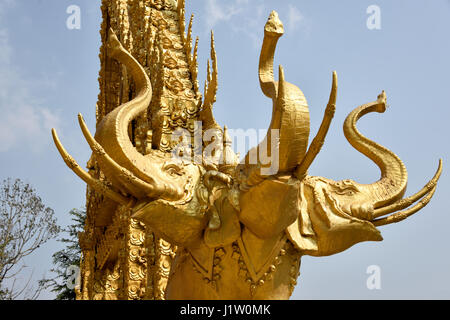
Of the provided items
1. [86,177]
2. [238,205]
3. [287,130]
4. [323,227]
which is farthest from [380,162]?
[86,177]

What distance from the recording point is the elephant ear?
3.91 m

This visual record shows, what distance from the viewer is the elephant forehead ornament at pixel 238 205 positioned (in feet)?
11.9

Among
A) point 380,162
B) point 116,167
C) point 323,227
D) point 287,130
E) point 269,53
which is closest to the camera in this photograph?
point 287,130

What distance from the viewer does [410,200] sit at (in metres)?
4.14

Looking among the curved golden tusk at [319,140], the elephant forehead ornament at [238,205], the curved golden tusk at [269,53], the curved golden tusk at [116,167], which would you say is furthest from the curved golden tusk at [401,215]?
the curved golden tusk at [116,167]

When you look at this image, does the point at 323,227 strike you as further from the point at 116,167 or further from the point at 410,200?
the point at 116,167

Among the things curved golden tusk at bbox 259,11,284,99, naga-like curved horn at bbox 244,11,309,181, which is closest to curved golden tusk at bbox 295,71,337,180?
naga-like curved horn at bbox 244,11,309,181

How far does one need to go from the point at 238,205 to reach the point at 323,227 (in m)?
0.63

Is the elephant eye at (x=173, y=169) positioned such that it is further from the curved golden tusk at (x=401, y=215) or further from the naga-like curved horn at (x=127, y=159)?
the curved golden tusk at (x=401, y=215)

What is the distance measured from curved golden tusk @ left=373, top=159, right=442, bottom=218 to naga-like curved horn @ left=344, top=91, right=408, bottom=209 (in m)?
0.04

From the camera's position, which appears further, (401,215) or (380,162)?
(380,162)
